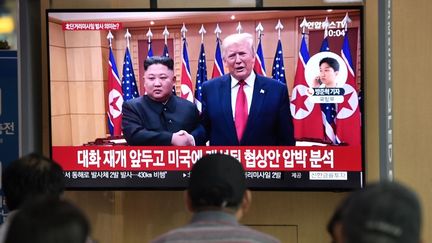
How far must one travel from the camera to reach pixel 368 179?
4.93m

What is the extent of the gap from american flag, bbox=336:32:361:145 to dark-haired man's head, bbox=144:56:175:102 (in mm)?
1116

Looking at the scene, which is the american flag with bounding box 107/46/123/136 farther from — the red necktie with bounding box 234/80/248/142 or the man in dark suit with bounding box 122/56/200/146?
the red necktie with bounding box 234/80/248/142

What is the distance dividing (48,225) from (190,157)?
10.9 ft

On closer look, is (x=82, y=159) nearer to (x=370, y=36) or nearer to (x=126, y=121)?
(x=126, y=121)

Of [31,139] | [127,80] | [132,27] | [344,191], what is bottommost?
[344,191]

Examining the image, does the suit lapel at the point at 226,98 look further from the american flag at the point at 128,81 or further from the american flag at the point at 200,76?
the american flag at the point at 128,81

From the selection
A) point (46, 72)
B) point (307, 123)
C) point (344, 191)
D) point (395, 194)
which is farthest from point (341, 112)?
point (395, 194)

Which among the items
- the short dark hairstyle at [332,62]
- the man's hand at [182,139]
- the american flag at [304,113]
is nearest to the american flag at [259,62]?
the american flag at [304,113]

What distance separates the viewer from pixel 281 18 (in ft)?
15.7

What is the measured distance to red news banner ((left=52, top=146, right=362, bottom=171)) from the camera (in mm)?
4750

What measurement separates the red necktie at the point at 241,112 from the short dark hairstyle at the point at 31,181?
232 centimetres

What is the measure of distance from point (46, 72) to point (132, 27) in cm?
74

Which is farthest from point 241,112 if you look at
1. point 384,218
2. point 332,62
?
point 384,218

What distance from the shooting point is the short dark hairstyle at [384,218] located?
150 centimetres
